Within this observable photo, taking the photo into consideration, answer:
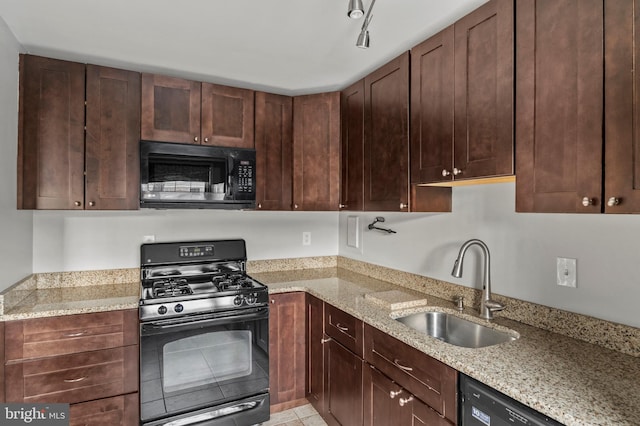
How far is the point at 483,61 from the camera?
5.13 ft

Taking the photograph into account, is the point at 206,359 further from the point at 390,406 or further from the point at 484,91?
the point at 484,91

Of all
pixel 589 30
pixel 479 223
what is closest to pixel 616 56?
pixel 589 30

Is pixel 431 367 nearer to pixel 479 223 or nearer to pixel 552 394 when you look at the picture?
pixel 552 394

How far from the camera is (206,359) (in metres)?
2.25

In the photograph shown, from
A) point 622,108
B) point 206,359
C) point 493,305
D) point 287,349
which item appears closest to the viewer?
point 622,108

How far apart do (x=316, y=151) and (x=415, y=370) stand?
1.76m

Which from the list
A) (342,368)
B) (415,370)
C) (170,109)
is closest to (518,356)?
(415,370)

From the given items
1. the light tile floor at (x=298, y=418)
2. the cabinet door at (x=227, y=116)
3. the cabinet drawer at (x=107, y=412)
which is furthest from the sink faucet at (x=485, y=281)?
the cabinet drawer at (x=107, y=412)

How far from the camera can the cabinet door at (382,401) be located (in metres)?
1.62

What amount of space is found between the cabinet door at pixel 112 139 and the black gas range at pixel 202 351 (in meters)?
0.52

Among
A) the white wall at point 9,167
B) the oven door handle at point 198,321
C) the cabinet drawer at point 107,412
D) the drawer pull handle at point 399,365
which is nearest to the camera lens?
the drawer pull handle at point 399,365

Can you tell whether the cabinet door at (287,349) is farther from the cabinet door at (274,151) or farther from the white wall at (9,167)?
the white wall at (9,167)

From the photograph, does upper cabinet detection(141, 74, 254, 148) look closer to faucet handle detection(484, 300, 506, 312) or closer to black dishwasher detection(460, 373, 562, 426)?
faucet handle detection(484, 300, 506, 312)

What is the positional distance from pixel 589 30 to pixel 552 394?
3.88 ft
